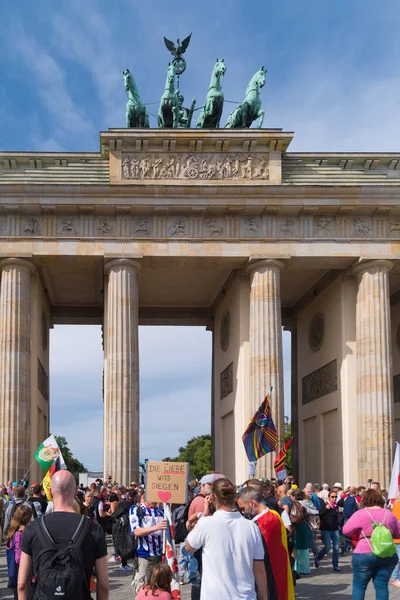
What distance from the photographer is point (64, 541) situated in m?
5.54

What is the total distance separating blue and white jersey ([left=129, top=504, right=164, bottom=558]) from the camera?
10.5m

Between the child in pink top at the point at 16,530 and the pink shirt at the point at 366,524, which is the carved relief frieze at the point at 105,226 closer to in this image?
the child in pink top at the point at 16,530

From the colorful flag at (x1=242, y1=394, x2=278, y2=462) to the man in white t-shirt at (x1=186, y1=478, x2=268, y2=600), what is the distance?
18298 mm

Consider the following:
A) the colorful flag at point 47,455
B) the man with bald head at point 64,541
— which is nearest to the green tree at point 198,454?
the colorful flag at point 47,455

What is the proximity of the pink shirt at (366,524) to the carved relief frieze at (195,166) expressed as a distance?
23.6 meters

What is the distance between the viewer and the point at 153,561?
10.6 meters

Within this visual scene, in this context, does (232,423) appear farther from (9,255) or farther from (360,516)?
(360,516)

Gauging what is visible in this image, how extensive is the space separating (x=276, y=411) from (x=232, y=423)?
14.6ft

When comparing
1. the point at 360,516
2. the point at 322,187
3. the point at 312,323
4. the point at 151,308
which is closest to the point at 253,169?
the point at 322,187

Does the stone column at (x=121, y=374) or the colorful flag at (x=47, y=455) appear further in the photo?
the stone column at (x=121, y=374)

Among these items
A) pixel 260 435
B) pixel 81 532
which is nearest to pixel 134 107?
pixel 260 435

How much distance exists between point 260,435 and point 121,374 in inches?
298

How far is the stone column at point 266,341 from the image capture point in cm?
3133

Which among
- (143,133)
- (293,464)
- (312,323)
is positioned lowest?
(293,464)
